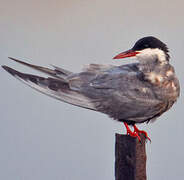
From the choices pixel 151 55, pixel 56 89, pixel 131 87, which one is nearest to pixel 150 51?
pixel 151 55

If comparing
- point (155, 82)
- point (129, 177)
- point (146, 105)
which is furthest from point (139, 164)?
point (155, 82)

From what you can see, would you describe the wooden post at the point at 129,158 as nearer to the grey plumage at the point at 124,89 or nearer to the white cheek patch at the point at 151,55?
the grey plumage at the point at 124,89

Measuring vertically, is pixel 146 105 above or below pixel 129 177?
above

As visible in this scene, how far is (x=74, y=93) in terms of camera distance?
6.18 ft

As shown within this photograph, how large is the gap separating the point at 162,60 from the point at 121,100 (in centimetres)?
27

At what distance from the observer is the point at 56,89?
6.20 ft

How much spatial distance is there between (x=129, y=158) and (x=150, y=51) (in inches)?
20.0

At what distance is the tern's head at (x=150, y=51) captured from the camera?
6.04 ft

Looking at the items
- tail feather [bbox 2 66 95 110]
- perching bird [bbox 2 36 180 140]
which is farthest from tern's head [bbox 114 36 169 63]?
tail feather [bbox 2 66 95 110]

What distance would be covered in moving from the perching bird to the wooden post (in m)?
0.05

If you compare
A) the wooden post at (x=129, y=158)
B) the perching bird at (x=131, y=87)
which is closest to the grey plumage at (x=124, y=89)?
the perching bird at (x=131, y=87)

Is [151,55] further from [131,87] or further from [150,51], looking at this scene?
[131,87]

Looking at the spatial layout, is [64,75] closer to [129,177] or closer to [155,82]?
[155,82]

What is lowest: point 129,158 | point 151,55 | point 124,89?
point 129,158
